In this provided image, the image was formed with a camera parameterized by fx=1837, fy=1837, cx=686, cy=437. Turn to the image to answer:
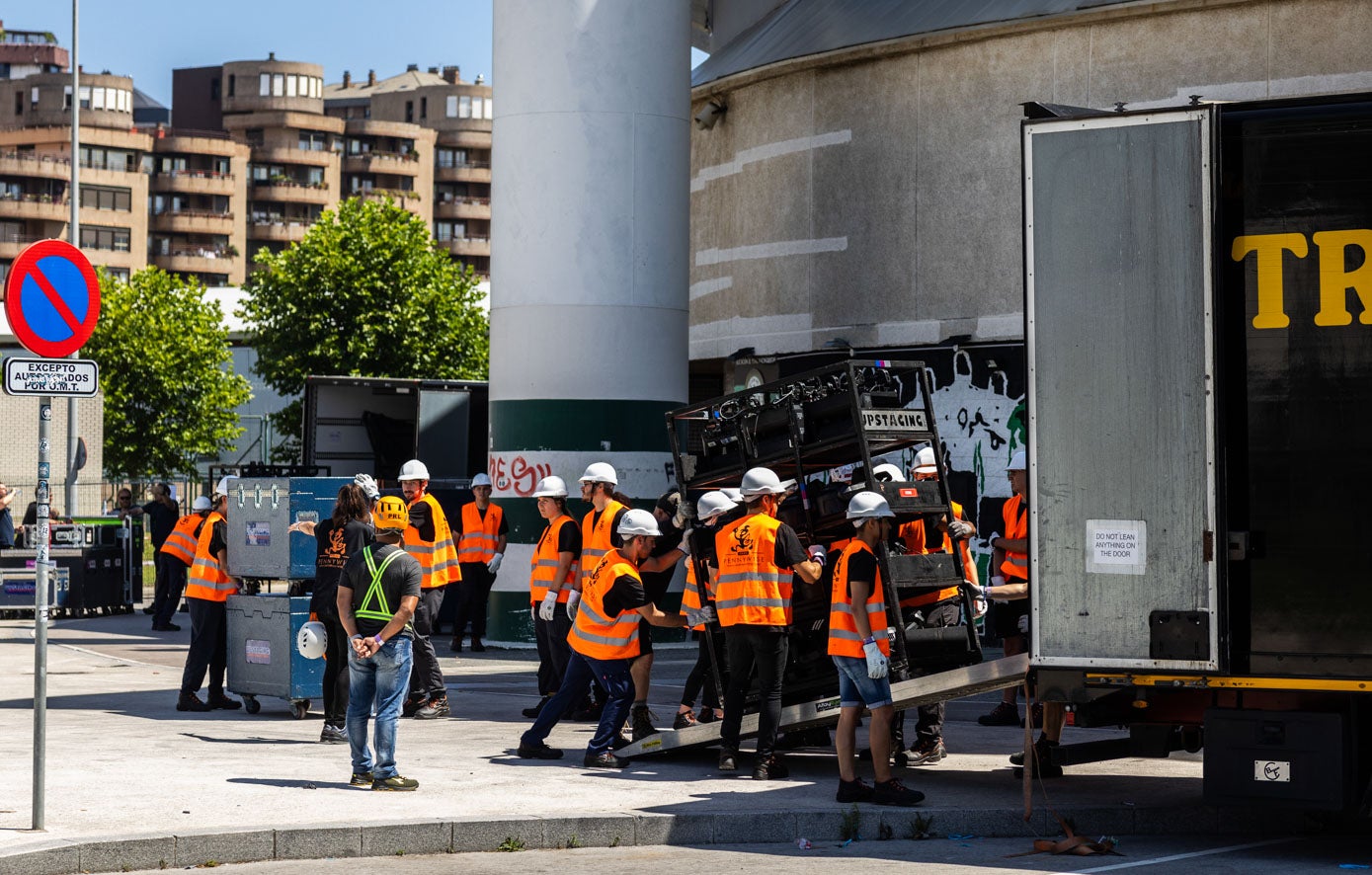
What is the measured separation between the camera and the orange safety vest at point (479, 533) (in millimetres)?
20531

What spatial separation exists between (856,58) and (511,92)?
4650mm

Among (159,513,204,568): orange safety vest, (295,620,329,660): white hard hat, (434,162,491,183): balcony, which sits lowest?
(295,620,329,660): white hard hat

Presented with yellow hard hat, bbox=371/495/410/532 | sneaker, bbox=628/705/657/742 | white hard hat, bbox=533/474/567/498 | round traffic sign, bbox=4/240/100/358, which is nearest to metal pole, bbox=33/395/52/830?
round traffic sign, bbox=4/240/100/358

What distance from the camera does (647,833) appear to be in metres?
9.99

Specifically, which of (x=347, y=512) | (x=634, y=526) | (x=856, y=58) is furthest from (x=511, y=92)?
(x=634, y=526)

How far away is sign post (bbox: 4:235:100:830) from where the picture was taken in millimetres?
9281

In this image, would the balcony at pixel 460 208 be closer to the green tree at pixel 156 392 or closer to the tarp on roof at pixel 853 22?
the green tree at pixel 156 392

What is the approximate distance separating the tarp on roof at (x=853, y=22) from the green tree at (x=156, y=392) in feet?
124

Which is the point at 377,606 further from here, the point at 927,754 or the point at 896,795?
the point at 927,754

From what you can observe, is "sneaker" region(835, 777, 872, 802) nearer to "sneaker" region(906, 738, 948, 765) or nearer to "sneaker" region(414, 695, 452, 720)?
"sneaker" region(906, 738, 948, 765)

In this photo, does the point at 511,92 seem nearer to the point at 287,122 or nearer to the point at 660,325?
the point at 660,325

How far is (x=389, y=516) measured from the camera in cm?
1141

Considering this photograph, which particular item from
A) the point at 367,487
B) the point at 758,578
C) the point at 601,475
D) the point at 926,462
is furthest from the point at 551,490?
the point at 758,578

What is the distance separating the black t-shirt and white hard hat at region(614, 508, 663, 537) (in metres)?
1.43
